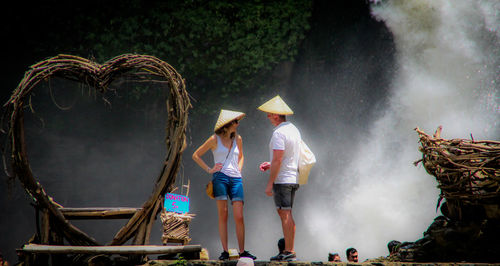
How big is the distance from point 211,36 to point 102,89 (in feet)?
24.2

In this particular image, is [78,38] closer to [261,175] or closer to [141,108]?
[141,108]

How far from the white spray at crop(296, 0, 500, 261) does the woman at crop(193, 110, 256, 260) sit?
24.9ft

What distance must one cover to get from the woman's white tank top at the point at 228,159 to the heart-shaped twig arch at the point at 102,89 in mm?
384

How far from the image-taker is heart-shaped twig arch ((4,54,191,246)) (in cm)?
413

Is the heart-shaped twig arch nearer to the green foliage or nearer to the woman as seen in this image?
the woman

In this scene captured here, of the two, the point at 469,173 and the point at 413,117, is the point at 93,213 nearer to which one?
the point at 469,173

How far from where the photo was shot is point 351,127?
40.6ft

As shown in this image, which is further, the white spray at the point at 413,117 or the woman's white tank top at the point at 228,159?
Answer: the white spray at the point at 413,117

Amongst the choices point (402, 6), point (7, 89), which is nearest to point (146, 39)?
point (7, 89)

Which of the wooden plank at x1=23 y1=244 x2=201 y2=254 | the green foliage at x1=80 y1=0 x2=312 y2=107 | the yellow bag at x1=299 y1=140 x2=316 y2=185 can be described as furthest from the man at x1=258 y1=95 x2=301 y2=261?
the green foliage at x1=80 y1=0 x2=312 y2=107

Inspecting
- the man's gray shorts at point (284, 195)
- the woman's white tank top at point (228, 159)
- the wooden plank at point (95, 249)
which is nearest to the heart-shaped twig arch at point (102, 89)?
the wooden plank at point (95, 249)

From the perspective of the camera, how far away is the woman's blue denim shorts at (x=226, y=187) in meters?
4.45

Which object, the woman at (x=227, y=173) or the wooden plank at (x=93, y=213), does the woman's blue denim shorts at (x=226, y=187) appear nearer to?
the woman at (x=227, y=173)

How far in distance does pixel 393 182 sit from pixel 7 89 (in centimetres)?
989
